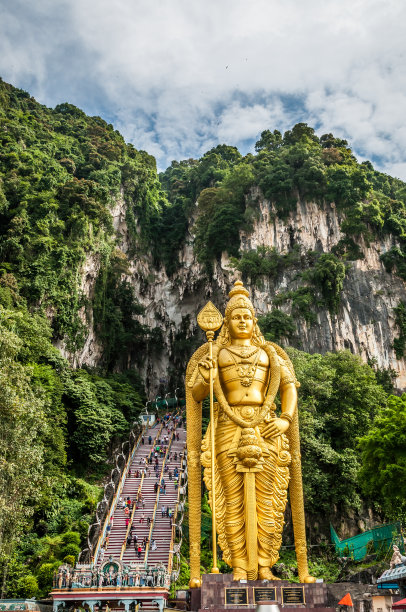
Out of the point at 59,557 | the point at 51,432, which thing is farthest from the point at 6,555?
the point at 51,432

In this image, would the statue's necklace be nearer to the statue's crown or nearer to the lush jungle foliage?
the statue's crown

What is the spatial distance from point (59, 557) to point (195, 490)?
6028mm

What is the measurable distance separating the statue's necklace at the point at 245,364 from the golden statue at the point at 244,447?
14 millimetres

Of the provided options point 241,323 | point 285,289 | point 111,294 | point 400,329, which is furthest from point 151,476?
point 400,329

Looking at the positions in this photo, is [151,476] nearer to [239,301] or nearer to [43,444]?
[43,444]

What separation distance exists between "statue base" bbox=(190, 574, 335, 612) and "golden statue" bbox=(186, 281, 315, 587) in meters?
0.17

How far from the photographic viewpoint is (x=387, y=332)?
24078 mm

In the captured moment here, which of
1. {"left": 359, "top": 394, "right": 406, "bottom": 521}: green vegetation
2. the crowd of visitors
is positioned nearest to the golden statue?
{"left": 359, "top": 394, "right": 406, "bottom": 521}: green vegetation

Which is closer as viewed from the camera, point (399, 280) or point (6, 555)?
point (6, 555)

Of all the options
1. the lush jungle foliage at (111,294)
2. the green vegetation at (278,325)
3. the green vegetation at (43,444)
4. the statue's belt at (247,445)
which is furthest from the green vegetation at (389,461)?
the green vegetation at (278,325)

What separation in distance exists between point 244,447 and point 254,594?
1.64 metres

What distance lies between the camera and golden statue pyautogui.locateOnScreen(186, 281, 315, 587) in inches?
268

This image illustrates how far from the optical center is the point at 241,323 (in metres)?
7.90

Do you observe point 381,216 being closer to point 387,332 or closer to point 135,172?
point 387,332
